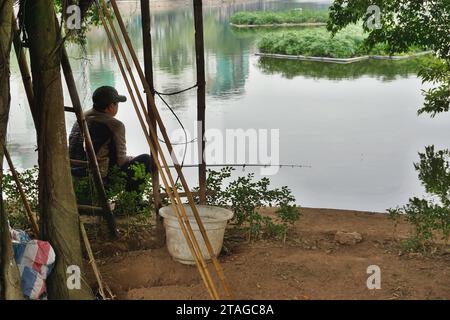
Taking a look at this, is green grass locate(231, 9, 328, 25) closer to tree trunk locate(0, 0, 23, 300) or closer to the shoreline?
the shoreline

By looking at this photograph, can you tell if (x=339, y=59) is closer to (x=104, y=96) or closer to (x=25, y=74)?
(x=104, y=96)

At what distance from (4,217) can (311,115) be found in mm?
8787

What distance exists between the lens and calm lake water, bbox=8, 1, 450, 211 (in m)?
7.93

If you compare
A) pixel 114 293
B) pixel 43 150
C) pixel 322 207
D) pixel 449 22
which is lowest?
pixel 322 207

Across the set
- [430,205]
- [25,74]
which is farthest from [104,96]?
[430,205]

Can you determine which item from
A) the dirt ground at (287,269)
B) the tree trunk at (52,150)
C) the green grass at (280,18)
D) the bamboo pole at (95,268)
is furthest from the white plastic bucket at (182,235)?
the green grass at (280,18)

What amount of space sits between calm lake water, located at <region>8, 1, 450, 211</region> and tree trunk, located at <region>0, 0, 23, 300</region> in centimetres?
95

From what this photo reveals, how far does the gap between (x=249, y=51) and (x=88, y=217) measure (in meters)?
15.9

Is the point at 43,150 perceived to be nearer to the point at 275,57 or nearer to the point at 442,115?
the point at 442,115

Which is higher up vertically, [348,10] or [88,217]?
[348,10]

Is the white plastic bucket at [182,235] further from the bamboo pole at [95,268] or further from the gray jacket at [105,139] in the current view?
the gray jacket at [105,139]

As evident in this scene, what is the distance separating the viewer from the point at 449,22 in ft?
21.3

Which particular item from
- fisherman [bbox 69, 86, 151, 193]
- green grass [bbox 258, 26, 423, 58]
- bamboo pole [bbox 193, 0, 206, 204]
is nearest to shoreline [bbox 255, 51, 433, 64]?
green grass [bbox 258, 26, 423, 58]
